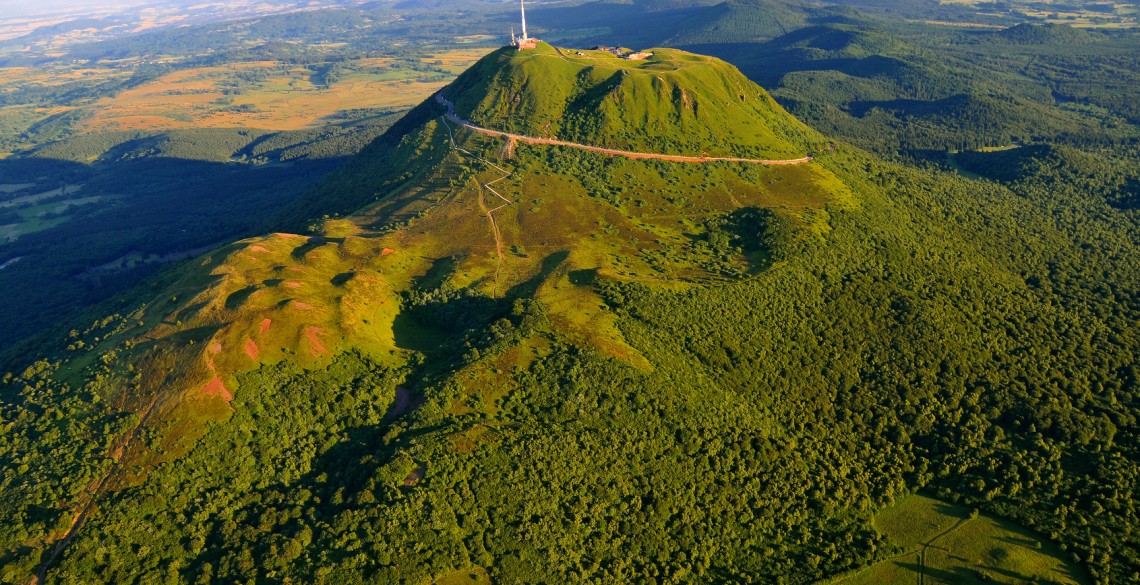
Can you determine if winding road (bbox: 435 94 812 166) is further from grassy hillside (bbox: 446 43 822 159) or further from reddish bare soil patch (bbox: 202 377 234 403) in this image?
reddish bare soil patch (bbox: 202 377 234 403)

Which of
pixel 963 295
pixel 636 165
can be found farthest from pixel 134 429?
pixel 963 295

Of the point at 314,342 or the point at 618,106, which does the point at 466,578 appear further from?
the point at 618,106

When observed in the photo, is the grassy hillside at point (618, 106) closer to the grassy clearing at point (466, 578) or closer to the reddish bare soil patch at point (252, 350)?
the reddish bare soil patch at point (252, 350)

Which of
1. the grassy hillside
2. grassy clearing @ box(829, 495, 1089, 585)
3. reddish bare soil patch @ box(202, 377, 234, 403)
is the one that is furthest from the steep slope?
the grassy hillside

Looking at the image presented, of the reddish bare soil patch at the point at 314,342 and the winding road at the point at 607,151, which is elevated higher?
the winding road at the point at 607,151

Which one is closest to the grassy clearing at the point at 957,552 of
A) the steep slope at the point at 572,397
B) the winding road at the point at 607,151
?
the steep slope at the point at 572,397

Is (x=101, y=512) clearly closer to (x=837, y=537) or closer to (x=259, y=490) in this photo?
(x=259, y=490)
